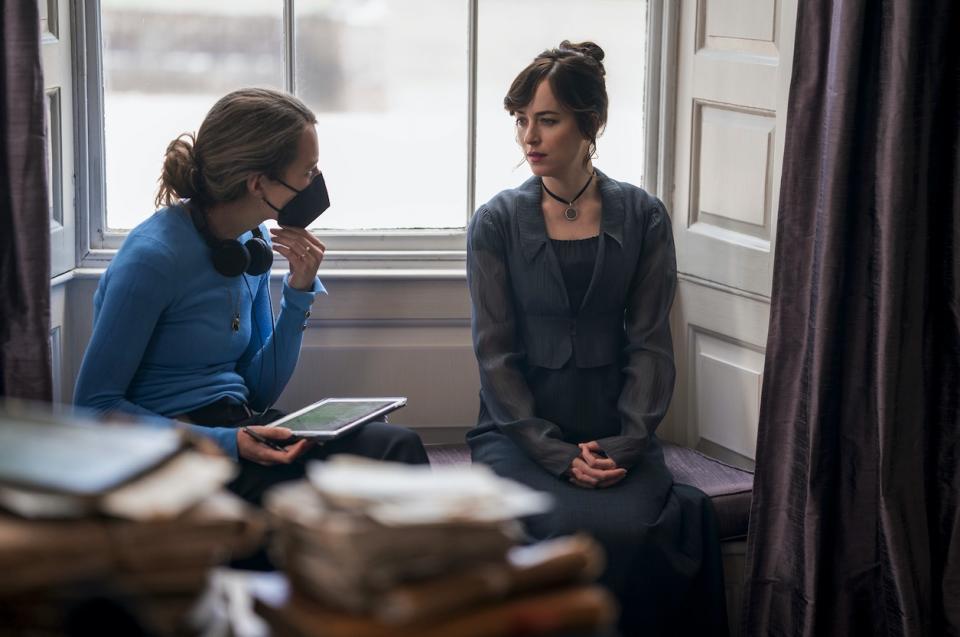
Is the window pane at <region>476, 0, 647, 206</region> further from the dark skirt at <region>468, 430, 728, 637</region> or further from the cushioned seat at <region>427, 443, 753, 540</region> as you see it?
the dark skirt at <region>468, 430, 728, 637</region>

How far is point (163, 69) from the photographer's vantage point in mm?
2885

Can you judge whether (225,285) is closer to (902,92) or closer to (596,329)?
(596,329)

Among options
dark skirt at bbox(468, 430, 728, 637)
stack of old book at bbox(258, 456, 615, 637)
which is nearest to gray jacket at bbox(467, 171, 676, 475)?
dark skirt at bbox(468, 430, 728, 637)

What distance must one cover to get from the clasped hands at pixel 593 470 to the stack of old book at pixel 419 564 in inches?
56.0

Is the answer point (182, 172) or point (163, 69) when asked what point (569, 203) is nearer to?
point (182, 172)

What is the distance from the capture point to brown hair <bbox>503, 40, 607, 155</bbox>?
2.58 metres

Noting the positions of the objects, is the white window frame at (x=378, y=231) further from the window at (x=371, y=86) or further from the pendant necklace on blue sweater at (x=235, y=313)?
the pendant necklace on blue sweater at (x=235, y=313)

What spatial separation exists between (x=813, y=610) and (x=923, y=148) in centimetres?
88

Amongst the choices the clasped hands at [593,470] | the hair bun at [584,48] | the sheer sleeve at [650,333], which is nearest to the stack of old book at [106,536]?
the clasped hands at [593,470]

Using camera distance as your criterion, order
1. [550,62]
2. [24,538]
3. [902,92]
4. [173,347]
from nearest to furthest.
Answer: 1. [24,538]
2. [902,92]
3. [173,347]
4. [550,62]

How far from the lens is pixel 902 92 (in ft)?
7.07

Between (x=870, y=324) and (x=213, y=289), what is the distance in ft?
4.03

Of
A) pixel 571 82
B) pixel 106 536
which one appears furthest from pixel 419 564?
pixel 571 82

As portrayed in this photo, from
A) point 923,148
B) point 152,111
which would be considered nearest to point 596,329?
point 923,148
